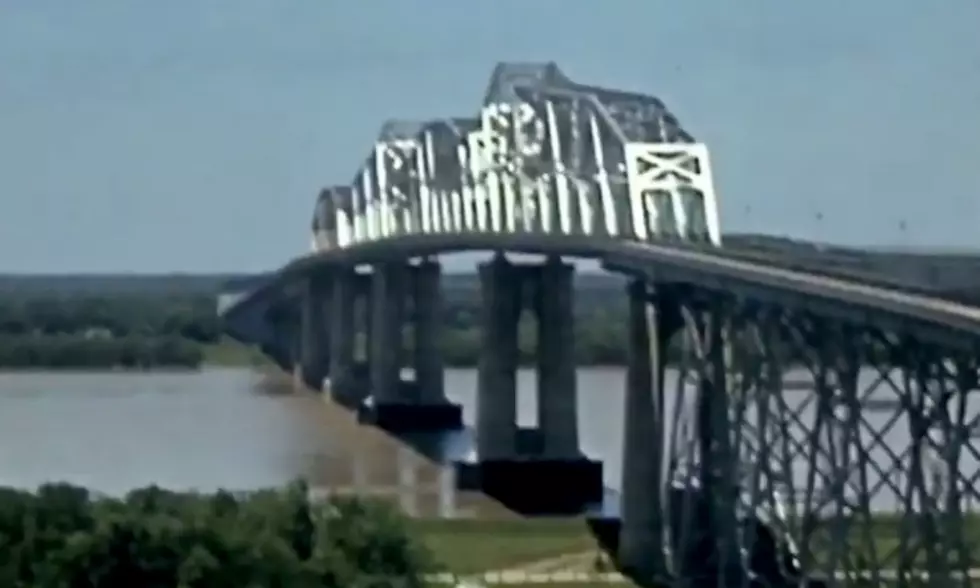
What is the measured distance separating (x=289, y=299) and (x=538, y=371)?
43.5 metres

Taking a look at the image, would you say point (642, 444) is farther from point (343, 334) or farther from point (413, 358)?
point (343, 334)

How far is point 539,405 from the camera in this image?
43.7 metres

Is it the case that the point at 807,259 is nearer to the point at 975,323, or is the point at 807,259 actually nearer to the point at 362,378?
the point at 975,323

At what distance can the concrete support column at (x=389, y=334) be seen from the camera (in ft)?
201

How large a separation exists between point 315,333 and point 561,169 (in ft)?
104

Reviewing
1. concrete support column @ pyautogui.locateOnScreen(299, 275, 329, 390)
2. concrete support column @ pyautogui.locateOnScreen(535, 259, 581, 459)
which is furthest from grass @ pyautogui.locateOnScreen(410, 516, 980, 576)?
concrete support column @ pyautogui.locateOnScreen(299, 275, 329, 390)

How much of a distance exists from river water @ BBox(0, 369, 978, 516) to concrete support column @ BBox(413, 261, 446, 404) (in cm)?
230

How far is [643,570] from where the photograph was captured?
32500 mm

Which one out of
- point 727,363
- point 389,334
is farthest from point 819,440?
point 389,334

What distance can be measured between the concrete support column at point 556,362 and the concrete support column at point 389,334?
52.9ft

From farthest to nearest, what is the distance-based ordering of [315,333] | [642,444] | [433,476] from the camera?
1. [315,333]
2. [433,476]
3. [642,444]

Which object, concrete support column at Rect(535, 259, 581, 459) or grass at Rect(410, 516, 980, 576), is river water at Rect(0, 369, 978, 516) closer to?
grass at Rect(410, 516, 980, 576)

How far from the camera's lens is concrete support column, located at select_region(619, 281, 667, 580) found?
Result: 33.0m

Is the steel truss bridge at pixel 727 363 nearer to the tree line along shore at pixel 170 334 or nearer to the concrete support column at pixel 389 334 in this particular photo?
the concrete support column at pixel 389 334
